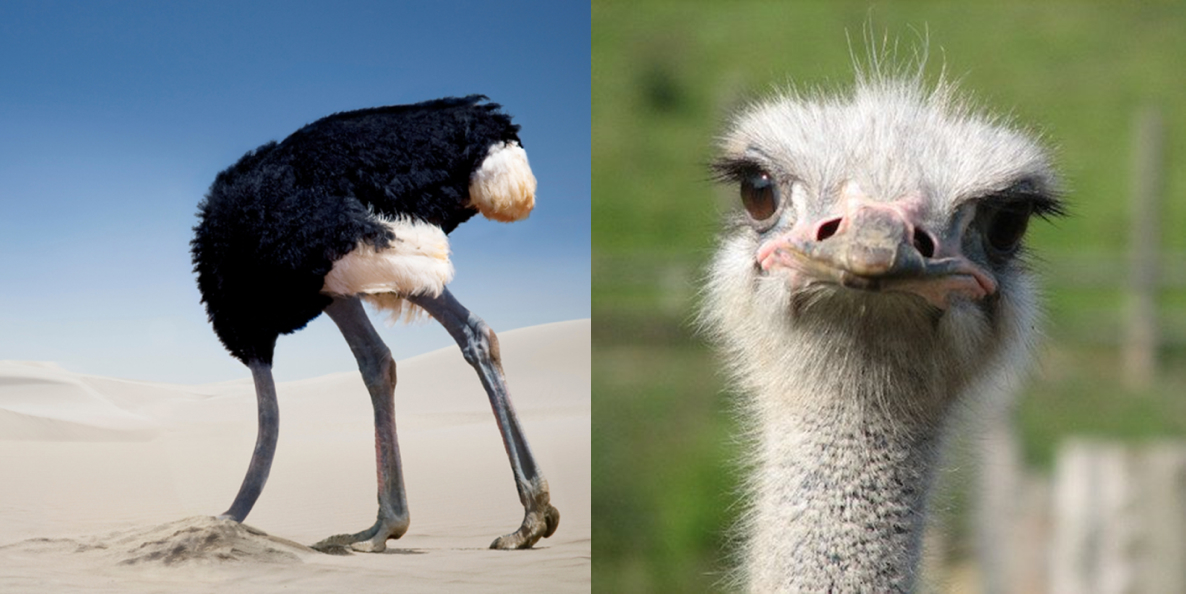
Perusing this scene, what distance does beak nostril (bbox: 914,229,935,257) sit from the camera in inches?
67.4

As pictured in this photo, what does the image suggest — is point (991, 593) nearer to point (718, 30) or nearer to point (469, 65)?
point (469, 65)

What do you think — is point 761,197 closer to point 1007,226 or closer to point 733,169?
point 733,169

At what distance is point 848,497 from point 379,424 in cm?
141

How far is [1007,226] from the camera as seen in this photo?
74.5 inches

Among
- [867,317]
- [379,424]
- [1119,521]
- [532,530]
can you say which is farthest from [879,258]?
[1119,521]

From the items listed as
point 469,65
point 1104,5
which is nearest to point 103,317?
point 469,65

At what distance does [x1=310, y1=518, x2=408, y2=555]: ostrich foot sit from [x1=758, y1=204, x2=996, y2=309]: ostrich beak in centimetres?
153

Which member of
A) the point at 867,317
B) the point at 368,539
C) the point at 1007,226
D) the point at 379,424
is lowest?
the point at 368,539

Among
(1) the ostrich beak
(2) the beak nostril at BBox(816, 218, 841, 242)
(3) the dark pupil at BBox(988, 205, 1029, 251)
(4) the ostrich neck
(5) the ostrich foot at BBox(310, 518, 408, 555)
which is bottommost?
(5) the ostrich foot at BBox(310, 518, 408, 555)

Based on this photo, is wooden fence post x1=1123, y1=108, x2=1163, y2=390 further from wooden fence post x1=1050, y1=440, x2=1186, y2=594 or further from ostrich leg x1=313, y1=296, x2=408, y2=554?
ostrich leg x1=313, y1=296, x2=408, y2=554

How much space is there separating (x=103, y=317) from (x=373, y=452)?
64 cm

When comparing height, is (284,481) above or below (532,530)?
above

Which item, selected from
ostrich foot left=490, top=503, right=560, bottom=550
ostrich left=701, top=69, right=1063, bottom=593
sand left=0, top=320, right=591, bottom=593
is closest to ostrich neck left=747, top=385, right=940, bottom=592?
ostrich left=701, top=69, right=1063, bottom=593

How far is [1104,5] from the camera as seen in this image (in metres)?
6.25
